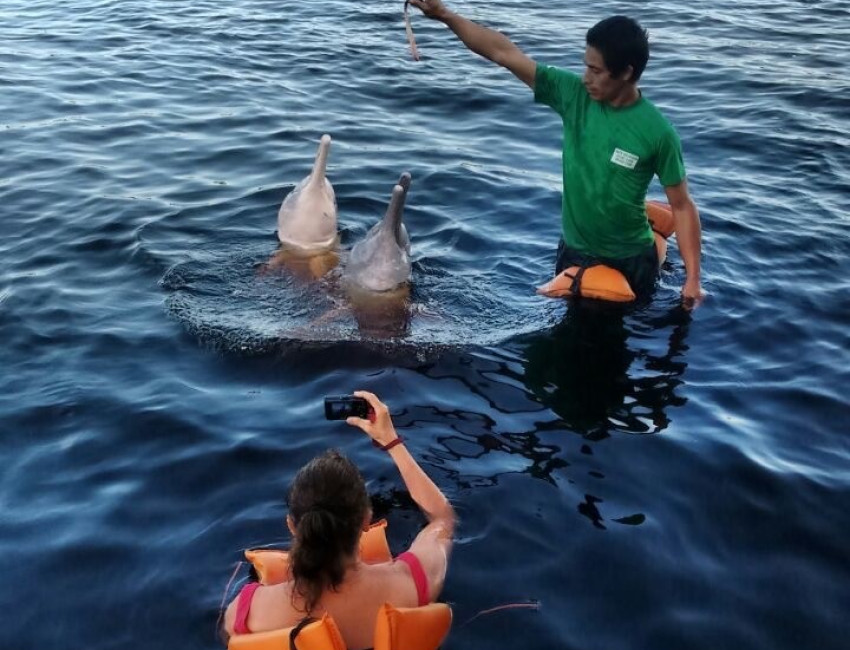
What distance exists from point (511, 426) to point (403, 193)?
6.38 ft

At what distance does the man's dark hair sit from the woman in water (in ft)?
10.7

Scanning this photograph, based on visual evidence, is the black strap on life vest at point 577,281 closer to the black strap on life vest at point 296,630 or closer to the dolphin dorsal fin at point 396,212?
the dolphin dorsal fin at point 396,212

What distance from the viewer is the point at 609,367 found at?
643cm

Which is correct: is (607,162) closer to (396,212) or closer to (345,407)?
(396,212)

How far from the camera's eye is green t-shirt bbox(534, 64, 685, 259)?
644cm

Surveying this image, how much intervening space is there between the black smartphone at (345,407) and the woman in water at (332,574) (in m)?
0.67

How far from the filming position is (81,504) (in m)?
5.03

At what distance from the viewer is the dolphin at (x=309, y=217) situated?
8016 millimetres

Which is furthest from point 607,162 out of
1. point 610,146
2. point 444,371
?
point 444,371

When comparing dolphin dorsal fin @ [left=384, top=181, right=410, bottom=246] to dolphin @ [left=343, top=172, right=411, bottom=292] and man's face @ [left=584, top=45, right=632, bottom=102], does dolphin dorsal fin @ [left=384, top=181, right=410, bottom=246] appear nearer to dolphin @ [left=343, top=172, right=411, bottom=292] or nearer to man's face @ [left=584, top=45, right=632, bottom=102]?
dolphin @ [left=343, top=172, right=411, bottom=292]

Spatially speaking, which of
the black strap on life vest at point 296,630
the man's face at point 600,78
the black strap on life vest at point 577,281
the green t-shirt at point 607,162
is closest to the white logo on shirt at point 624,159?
the green t-shirt at point 607,162

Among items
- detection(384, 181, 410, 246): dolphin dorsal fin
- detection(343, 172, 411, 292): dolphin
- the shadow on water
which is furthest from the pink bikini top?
detection(343, 172, 411, 292): dolphin

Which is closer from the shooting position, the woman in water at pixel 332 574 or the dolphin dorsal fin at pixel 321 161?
the woman in water at pixel 332 574

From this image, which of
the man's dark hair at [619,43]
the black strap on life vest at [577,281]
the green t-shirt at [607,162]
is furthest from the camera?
Answer: the black strap on life vest at [577,281]
